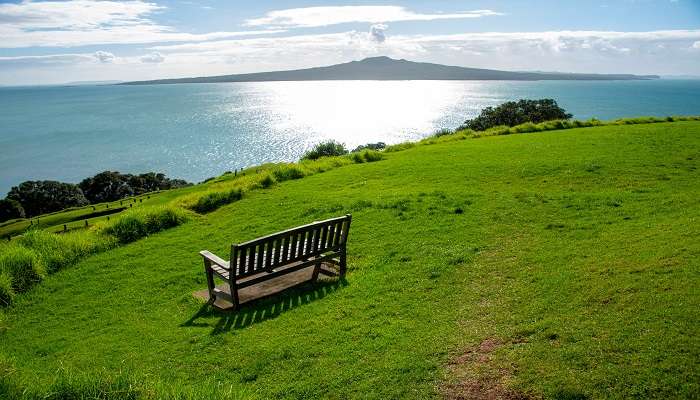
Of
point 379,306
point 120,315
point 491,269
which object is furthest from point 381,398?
point 120,315

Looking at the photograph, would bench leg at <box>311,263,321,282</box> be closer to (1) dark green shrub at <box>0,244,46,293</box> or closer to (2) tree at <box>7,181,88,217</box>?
(1) dark green shrub at <box>0,244,46,293</box>

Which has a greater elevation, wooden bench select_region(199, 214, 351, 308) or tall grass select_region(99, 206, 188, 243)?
wooden bench select_region(199, 214, 351, 308)

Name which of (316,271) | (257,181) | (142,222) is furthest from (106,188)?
(316,271)

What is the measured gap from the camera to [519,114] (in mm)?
74938

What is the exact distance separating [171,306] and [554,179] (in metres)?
12.1

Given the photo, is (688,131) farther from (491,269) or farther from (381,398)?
(381,398)

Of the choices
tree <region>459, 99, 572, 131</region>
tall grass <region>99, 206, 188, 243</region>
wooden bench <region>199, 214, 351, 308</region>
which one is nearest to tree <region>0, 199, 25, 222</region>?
tree <region>459, 99, 572, 131</region>

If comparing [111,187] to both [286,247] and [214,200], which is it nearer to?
[214,200]

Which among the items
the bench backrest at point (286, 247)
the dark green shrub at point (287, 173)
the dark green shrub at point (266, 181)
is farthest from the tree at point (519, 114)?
the bench backrest at point (286, 247)

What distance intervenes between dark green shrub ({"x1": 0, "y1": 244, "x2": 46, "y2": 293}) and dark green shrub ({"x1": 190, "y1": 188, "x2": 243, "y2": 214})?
21.6ft

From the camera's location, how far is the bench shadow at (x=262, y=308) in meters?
8.05

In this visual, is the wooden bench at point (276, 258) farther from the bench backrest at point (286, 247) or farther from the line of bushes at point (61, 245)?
the line of bushes at point (61, 245)

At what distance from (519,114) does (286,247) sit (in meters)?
72.3

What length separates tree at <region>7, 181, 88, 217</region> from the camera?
7669cm
